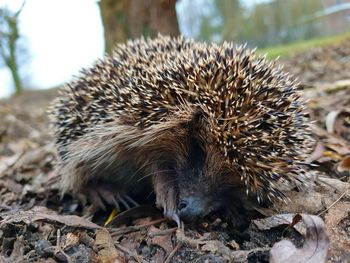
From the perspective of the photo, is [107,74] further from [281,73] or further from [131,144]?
[281,73]

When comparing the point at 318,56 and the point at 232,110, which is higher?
the point at 232,110

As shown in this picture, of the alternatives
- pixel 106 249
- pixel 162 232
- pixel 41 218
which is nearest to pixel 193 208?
pixel 162 232

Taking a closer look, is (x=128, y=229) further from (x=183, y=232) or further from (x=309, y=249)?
(x=309, y=249)

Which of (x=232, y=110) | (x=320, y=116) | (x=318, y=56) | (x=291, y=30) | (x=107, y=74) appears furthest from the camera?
(x=291, y=30)

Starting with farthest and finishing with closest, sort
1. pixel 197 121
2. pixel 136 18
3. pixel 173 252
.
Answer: pixel 136 18 → pixel 197 121 → pixel 173 252

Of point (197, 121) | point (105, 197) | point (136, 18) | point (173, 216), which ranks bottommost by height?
point (105, 197)

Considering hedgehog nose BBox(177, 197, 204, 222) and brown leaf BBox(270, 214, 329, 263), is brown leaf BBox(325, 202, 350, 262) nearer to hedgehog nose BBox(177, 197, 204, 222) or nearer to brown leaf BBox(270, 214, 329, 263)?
brown leaf BBox(270, 214, 329, 263)

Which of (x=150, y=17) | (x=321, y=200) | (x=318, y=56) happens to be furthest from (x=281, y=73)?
(x=318, y=56)
